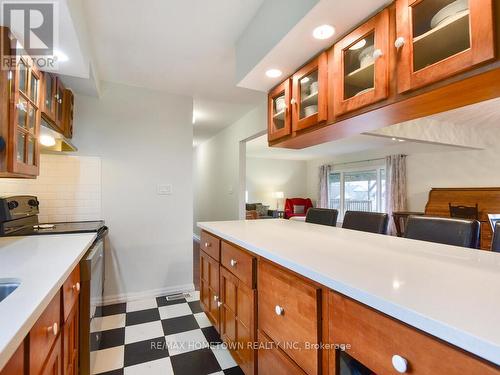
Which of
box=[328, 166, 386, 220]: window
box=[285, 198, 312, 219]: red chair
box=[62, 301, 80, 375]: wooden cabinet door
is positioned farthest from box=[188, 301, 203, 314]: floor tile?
box=[285, 198, 312, 219]: red chair

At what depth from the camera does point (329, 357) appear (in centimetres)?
81

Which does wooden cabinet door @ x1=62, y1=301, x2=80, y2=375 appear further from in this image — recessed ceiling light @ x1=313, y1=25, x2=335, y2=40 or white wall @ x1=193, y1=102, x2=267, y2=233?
white wall @ x1=193, y1=102, x2=267, y2=233

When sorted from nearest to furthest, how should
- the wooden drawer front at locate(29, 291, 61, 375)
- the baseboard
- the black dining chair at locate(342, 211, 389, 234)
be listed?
1. the wooden drawer front at locate(29, 291, 61, 375)
2. the black dining chair at locate(342, 211, 389, 234)
3. the baseboard

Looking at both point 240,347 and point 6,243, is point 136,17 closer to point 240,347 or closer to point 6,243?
point 6,243

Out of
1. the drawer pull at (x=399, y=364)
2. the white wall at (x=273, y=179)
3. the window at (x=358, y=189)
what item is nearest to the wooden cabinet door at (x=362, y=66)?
the drawer pull at (x=399, y=364)

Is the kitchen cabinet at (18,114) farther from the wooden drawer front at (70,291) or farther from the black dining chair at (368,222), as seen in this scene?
the black dining chair at (368,222)

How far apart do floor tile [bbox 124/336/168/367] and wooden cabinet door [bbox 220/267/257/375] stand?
0.46 m

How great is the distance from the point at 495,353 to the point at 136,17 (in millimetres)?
2229

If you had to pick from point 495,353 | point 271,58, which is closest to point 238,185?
point 271,58

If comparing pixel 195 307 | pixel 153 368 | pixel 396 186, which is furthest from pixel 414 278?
pixel 396 186

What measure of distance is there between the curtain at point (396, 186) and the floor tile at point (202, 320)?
505 centimetres

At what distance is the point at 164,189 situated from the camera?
9.30 feet

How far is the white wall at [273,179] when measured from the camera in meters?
8.14

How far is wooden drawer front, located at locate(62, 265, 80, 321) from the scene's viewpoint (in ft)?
3.54
